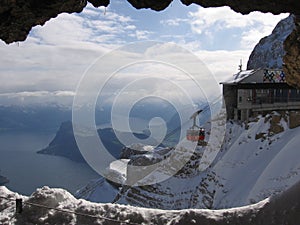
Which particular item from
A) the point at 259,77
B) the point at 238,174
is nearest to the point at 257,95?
the point at 259,77

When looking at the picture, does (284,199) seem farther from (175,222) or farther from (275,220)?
(175,222)

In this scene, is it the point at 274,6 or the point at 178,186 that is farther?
the point at 178,186

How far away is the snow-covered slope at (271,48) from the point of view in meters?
75.1

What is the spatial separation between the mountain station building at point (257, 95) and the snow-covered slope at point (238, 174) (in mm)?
2347

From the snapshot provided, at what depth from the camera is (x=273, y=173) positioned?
25594 mm

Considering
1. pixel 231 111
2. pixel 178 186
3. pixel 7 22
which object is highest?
pixel 7 22

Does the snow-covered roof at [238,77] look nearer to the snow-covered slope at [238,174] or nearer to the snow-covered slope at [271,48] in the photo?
the snow-covered slope at [238,174]

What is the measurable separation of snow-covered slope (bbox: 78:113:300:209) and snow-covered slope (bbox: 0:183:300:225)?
16.2m

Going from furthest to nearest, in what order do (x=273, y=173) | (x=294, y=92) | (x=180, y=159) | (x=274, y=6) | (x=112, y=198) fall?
(x=112, y=198), (x=294, y=92), (x=180, y=159), (x=273, y=173), (x=274, y=6)

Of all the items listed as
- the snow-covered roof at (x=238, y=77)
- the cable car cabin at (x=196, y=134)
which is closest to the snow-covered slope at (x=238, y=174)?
the cable car cabin at (x=196, y=134)

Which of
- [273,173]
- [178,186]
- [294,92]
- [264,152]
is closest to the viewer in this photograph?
[273,173]

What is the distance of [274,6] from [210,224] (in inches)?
274

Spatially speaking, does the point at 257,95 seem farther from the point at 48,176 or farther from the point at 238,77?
the point at 48,176

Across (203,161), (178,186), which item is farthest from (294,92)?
(178,186)
